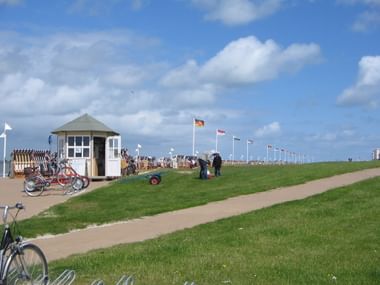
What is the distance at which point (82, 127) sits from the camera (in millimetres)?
32750

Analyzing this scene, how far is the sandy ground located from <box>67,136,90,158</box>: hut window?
26.4 ft

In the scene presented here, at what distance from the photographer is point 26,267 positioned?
25.0 feet

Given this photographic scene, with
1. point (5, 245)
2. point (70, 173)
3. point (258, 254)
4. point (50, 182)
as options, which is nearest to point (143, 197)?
point (50, 182)

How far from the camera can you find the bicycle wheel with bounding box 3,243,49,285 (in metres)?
7.36

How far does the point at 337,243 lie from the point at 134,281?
13.9 feet

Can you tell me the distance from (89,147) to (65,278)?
81.2ft

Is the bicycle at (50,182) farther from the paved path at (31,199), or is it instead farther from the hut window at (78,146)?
the hut window at (78,146)

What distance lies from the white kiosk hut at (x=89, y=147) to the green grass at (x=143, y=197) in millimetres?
3396

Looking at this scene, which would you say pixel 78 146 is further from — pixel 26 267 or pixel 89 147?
pixel 26 267

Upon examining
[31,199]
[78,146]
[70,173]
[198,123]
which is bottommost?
[31,199]

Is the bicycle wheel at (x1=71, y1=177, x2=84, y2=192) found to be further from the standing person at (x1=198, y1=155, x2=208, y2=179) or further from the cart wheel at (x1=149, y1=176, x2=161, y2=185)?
the standing person at (x1=198, y1=155, x2=208, y2=179)

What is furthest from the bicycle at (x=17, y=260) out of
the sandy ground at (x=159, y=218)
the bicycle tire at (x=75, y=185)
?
the bicycle tire at (x=75, y=185)

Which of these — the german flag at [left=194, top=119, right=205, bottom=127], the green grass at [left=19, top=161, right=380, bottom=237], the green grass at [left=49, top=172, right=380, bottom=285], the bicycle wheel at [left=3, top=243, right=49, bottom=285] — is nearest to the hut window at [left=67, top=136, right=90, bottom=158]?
the green grass at [left=19, top=161, right=380, bottom=237]

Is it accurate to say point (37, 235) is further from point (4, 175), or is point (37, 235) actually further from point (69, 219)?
point (4, 175)
